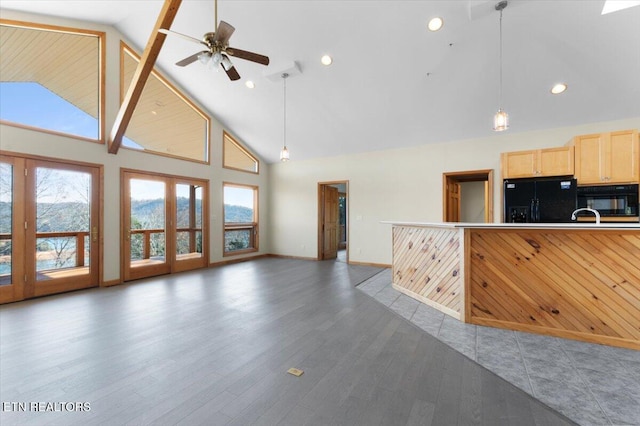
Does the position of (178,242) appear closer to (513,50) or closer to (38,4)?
(38,4)

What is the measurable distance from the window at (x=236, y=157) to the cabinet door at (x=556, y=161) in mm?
6734

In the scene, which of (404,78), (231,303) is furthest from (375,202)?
(231,303)

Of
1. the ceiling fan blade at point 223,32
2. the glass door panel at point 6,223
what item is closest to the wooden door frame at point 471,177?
the ceiling fan blade at point 223,32

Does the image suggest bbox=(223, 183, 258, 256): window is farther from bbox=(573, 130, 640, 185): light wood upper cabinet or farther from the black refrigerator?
bbox=(573, 130, 640, 185): light wood upper cabinet

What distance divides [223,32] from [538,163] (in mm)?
5327

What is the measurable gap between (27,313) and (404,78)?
6359mm

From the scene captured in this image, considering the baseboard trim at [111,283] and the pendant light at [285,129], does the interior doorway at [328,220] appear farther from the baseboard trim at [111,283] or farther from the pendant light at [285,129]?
the baseboard trim at [111,283]

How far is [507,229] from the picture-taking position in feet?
9.55

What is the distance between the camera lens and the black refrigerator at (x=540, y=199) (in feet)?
14.1

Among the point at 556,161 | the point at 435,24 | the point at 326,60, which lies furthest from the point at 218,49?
the point at 556,161

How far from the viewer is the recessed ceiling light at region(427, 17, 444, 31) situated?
337cm

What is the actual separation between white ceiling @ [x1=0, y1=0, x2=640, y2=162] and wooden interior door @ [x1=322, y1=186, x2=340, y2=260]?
2419 millimetres

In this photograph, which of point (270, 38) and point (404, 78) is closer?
point (270, 38)

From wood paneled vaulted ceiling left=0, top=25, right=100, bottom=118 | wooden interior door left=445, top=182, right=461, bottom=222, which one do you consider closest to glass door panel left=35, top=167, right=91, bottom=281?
wood paneled vaulted ceiling left=0, top=25, right=100, bottom=118
